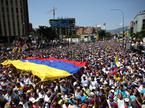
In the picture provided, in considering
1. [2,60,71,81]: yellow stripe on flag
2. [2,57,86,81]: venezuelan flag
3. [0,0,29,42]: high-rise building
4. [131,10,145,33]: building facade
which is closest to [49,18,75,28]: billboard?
[131,10,145,33]: building facade

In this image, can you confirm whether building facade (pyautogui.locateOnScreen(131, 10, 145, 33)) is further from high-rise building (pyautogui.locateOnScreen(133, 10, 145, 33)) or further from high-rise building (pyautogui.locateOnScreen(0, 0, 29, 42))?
high-rise building (pyautogui.locateOnScreen(0, 0, 29, 42))

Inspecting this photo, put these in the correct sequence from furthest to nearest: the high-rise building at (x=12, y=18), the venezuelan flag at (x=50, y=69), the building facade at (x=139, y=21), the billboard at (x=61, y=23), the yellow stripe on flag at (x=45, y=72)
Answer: the billboard at (x=61, y=23) < the building facade at (x=139, y=21) < the high-rise building at (x=12, y=18) < the venezuelan flag at (x=50, y=69) < the yellow stripe on flag at (x=45, y=72)

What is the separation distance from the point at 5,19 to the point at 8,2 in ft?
17.7

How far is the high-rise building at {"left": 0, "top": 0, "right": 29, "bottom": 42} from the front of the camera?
88.9 meters

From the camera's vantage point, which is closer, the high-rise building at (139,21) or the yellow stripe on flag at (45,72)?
the yellow stripe on flag at (45,72)

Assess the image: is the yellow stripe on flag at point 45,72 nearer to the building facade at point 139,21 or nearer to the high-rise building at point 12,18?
the high-rise building at point 12,18

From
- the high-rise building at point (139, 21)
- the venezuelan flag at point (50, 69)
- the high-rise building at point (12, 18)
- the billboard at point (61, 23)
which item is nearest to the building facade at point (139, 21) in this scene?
the high-rise building at point (139, 21)

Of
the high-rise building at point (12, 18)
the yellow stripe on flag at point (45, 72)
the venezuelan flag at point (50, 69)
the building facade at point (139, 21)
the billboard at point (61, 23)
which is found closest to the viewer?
the yellow stripe on flag at point (45, 72)

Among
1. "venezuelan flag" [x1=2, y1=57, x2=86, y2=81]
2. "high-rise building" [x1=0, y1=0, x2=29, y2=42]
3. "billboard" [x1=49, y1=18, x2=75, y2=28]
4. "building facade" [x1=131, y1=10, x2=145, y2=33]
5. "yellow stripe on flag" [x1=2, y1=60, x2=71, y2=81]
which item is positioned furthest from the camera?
"billboard" [x1=49, y1=18, x2=75, y2=28]

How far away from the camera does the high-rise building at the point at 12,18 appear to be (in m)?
88.9

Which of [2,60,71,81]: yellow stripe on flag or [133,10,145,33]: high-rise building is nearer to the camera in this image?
[2,60,71,81]: yellow stripe on flag

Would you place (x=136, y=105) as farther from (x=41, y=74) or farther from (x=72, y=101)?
(x=41, y=74)

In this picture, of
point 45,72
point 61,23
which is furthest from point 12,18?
point 45,72

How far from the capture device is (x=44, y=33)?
359ft
